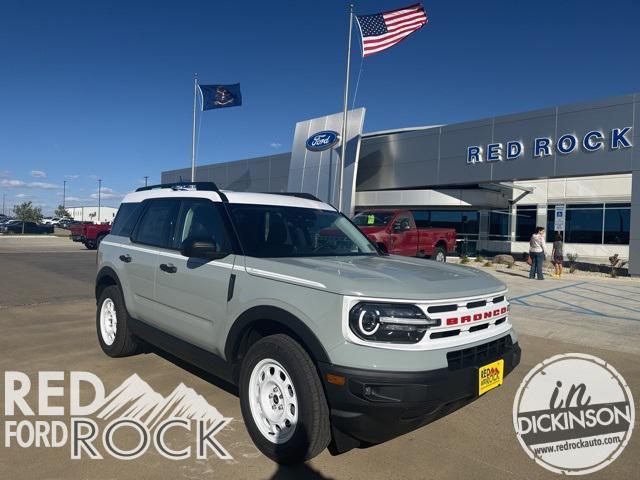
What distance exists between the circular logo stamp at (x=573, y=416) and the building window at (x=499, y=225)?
81.4ft

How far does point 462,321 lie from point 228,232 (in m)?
1.97

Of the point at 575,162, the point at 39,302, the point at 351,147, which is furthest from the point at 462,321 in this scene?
the point at 351,147

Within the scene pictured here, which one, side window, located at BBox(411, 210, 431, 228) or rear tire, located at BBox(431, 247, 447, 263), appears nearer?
rear tire, located at BBox(431, 247, 447, 263)

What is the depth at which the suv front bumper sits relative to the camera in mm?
2879

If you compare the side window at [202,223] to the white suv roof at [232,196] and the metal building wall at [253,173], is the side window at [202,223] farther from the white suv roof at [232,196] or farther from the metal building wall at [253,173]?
the metal building wall at [253,173]

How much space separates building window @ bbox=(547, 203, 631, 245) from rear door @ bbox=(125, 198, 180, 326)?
27096 mm

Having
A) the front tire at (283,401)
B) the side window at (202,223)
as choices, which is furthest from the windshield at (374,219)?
the front tire at (283,401)

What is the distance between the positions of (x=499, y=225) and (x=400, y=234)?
17278 mm

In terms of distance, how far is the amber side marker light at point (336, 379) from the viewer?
2.93m

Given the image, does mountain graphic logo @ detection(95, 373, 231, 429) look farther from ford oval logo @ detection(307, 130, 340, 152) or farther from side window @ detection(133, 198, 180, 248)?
ford oval logo @ detection(307, 130, 340, 152)

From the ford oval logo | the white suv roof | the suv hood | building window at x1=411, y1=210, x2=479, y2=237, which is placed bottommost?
the suv hood

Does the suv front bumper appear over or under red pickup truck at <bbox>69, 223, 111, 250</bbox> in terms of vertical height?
under

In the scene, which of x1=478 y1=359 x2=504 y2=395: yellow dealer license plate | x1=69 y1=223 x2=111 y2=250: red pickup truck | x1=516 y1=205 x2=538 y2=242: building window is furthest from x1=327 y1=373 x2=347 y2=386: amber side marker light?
x1=516 y1=205 x2=538 y2=242: building window

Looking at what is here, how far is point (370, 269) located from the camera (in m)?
3.57
